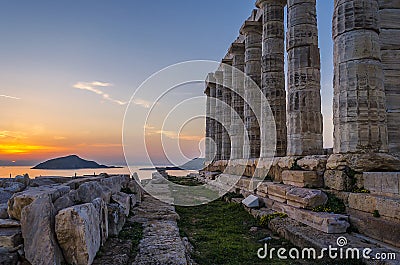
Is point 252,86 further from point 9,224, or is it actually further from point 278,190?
point 9,224

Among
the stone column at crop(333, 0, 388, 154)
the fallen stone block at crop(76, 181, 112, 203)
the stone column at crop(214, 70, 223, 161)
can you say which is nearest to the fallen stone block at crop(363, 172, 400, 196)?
the stone column at crop(333, 0, 388, 154)

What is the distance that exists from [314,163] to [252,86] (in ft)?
34.0

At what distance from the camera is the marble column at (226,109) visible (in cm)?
2848

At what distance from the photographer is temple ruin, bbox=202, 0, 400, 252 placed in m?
7.86

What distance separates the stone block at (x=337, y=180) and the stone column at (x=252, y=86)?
1000 cm

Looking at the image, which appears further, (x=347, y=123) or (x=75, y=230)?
(x=347, y=123)

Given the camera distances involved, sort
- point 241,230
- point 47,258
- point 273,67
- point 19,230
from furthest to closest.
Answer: point 273,67 < point 241,230 < point 19,230 < point 47,258

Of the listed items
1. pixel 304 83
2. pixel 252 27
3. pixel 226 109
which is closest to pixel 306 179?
pixel 304 83

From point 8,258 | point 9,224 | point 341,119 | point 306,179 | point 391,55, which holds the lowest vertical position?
point 8,258

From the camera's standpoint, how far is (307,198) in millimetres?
8938

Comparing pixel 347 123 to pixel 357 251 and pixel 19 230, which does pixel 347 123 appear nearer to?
pixel 357 251

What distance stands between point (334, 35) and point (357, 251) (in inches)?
256

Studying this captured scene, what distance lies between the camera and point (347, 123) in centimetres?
959

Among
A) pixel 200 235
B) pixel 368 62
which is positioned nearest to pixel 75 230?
pixel 200 235
